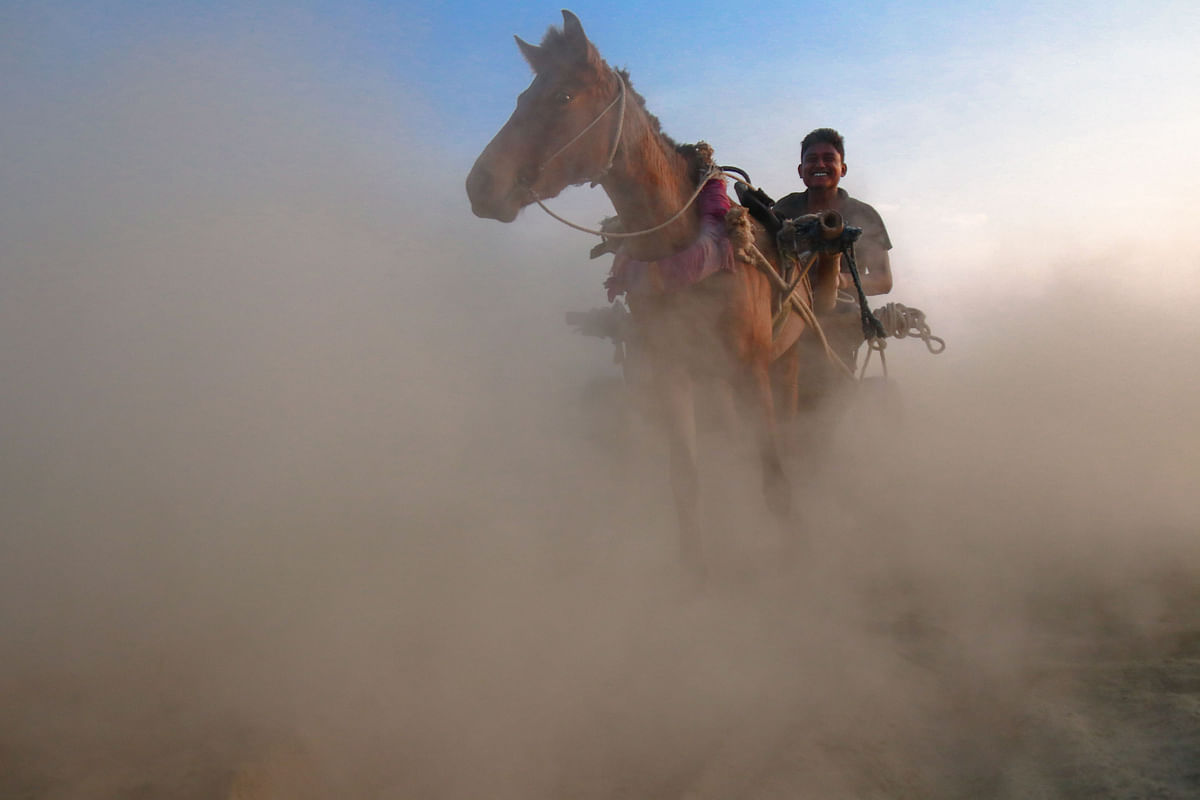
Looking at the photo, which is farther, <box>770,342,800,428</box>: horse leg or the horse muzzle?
<box>770,342,800,428</box>: horse leg

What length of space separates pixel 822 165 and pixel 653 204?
8.61ft

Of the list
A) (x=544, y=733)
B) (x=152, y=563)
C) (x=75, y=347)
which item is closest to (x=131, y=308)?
(x=75, y=347)

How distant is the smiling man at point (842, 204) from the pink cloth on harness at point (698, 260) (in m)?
1.95

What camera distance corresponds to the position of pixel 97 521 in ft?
12.6

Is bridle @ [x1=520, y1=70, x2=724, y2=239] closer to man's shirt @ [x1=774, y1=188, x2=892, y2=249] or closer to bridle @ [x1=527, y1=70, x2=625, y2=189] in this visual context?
bridle @ [x1=527, y1=70, x2=625, y2=189]

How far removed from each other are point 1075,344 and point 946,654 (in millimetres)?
6915

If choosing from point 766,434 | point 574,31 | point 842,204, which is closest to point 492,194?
point 574,31

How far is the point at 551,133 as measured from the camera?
111 inches

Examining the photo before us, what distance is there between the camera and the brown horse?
9.21 ft

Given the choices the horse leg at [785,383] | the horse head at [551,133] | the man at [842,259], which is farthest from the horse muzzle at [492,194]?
the man at [842,259]

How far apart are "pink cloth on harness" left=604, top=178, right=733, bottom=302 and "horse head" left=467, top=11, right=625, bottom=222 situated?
59cm

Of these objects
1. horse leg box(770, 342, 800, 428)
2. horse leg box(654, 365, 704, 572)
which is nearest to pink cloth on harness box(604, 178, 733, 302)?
horse leg box(654, 365, 704, 572)

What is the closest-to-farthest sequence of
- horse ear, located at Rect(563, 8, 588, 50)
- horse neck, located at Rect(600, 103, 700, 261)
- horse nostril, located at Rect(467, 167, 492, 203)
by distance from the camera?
horse nostril, located at Rect(467, 167, 492, 203)
horse ear, located at Rect(563, 8, 588, 50)
horse neck, located at Rect(600, 103, 700, 261)

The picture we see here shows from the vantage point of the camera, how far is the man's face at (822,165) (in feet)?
17.1
